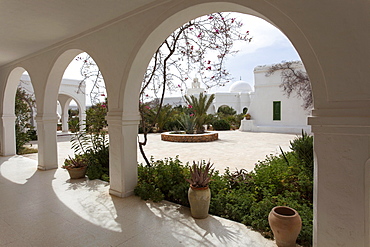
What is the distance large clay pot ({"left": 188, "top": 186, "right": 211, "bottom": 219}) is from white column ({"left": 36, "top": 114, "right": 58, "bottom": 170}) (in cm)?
494

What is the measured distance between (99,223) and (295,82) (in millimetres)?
17981

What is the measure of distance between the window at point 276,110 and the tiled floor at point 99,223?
16856mm

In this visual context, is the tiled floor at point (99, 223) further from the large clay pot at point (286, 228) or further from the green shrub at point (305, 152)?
the green shrub at point (305, 152)

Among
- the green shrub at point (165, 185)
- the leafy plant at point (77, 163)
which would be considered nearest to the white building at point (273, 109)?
the green shrub at point (165, 185)

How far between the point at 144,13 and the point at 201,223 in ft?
11.0

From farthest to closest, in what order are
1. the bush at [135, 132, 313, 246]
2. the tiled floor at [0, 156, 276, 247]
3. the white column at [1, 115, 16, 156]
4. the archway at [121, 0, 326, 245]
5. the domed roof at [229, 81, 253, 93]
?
1. the domed roof at [229, 81, 253, 93]
2. the white column at [1, 115, 16, 156]
3. the bush at [135, 132, 313, 246]
4. the tiled floor at [0, 156, 276, 247]
5. the archway at [121, 0, 326, 245]

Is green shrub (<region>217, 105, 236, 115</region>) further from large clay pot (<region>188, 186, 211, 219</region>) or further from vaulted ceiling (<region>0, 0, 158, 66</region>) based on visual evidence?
large clay pot (<region>188, 186, 211, 219</region>)

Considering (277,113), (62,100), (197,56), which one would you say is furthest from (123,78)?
(62,100)

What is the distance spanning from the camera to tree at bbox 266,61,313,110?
17375 millimetres

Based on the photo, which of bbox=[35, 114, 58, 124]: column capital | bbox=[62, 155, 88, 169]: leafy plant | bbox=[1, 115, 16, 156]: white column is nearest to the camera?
bbox=[62, 155, 88, 169]: leafy plant

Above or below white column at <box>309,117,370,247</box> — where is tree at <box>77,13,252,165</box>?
above

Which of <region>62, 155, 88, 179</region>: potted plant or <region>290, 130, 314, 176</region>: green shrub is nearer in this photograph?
<region>290, 130, 314, 176</region>: green shrub

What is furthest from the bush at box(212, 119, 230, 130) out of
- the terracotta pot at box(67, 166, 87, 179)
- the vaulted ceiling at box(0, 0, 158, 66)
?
the vaulted ceiling at box(0, 0, 158, 66)

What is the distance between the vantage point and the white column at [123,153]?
452cm
